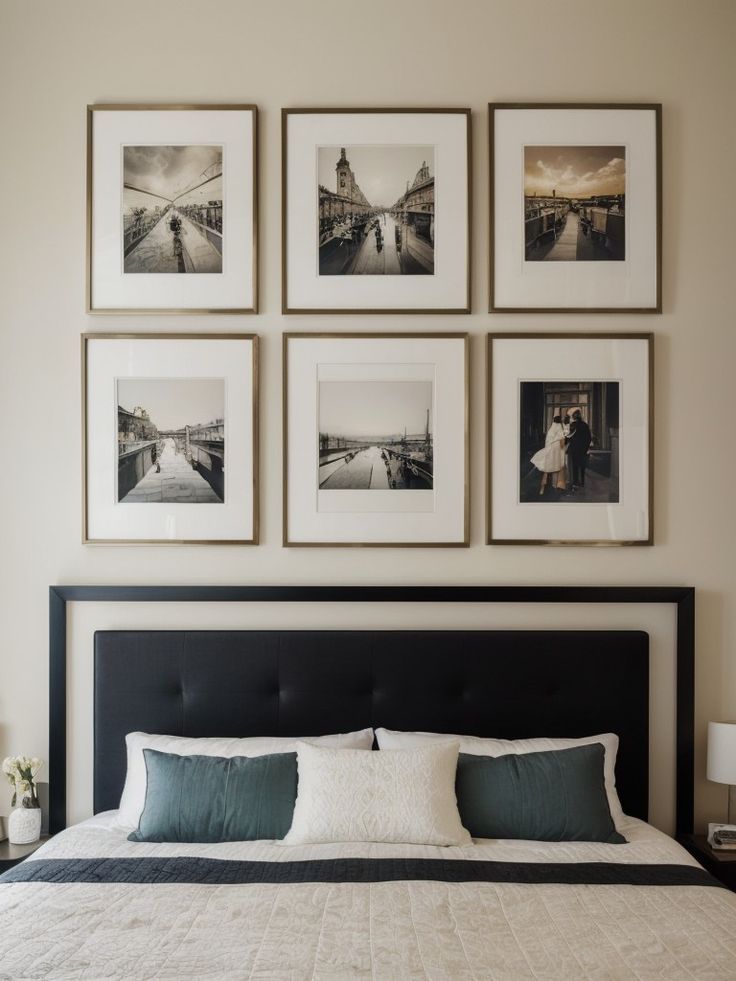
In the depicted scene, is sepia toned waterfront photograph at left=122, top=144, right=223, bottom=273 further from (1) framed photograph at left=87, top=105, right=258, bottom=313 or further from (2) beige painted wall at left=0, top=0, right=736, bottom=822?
(2) beige painted wall at left=0, top=0, right=736, bottom=822

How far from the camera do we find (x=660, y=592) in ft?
9.30

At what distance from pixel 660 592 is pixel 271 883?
61.7 inches

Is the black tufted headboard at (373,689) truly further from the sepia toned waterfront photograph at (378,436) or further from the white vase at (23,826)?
the sepia toned waterfront photograph at (378,436)

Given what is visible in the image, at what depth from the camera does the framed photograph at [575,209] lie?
2877mm

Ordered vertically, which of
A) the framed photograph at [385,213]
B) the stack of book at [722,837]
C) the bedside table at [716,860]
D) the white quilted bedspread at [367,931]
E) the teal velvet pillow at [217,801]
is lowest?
the bedside table at [716,860]

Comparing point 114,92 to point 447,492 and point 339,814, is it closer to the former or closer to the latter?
point 447,492

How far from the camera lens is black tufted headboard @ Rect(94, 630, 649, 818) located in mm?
2766

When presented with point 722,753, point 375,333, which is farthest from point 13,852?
point 722,753

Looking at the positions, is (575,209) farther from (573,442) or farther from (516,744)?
(516,744)

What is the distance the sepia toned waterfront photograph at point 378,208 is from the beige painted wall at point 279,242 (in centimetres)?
16

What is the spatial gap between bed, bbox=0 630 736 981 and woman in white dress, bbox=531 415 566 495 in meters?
0.54

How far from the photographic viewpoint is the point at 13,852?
261 cm

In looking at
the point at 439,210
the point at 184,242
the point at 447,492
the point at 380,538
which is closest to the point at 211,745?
the point at 380,538

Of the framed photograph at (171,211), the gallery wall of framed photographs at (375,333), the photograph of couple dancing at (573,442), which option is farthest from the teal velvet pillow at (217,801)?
the framed photograph at (171,211)
